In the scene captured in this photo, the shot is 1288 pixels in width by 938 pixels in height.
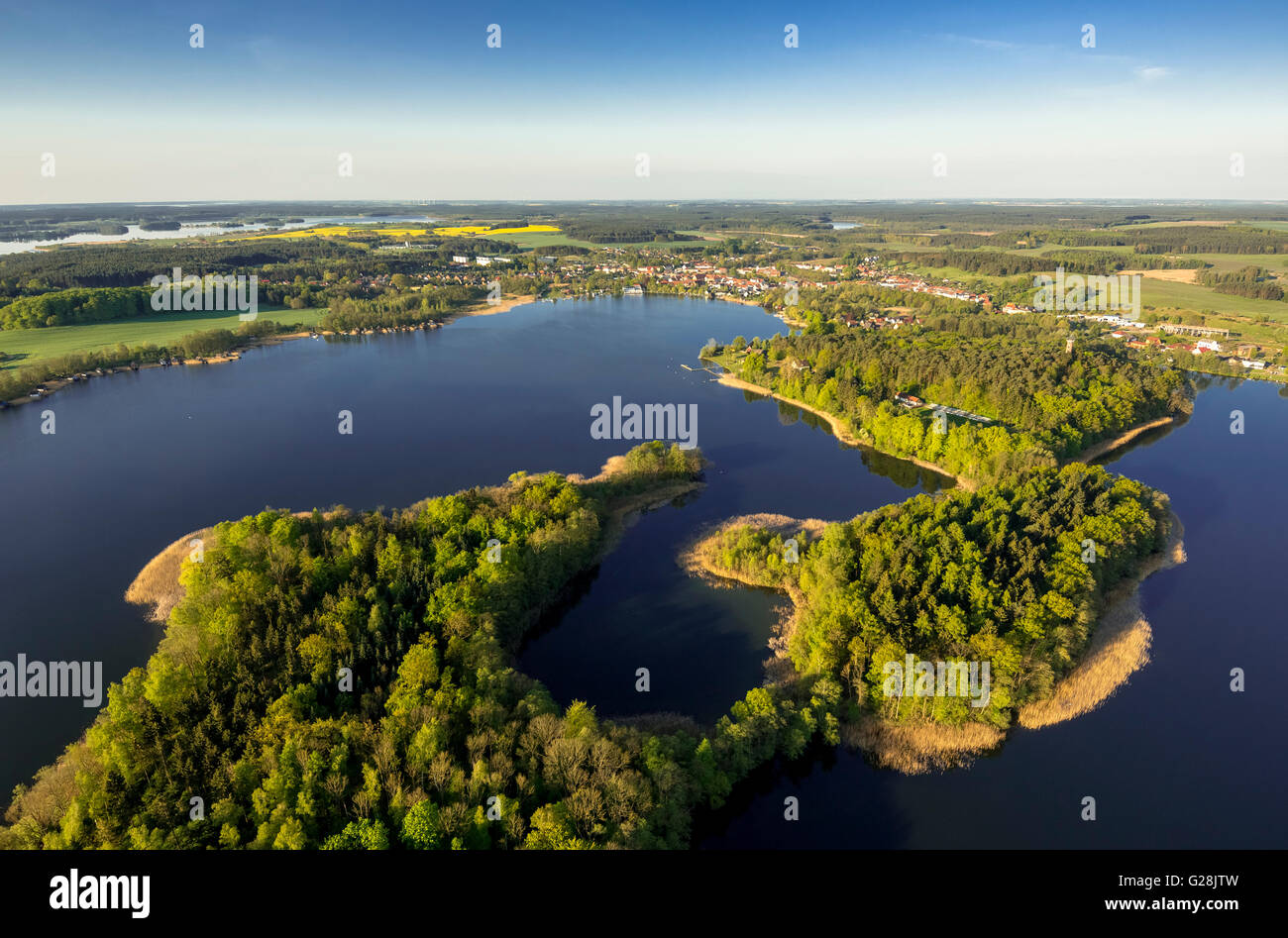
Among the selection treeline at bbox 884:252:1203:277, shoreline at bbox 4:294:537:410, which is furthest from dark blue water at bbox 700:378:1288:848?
treeline at bbox 884:252:1203:277

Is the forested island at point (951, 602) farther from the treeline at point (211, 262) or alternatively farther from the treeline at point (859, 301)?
the treeline at point (211, 262)

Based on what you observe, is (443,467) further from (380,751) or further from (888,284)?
(888,284)

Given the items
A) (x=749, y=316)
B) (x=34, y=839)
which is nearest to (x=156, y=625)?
(x=34, y=839)

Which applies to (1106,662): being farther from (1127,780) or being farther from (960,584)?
(960,584)

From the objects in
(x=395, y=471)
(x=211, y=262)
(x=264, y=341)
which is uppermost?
(x=211, y=262)

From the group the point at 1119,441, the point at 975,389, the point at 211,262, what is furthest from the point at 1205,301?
the point at 211,262

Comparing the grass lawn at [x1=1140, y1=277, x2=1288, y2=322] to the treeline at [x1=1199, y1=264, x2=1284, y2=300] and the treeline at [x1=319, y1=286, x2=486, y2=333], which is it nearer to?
the treeline at [x1=1199, y1=264, x2=1284, y2=300]
